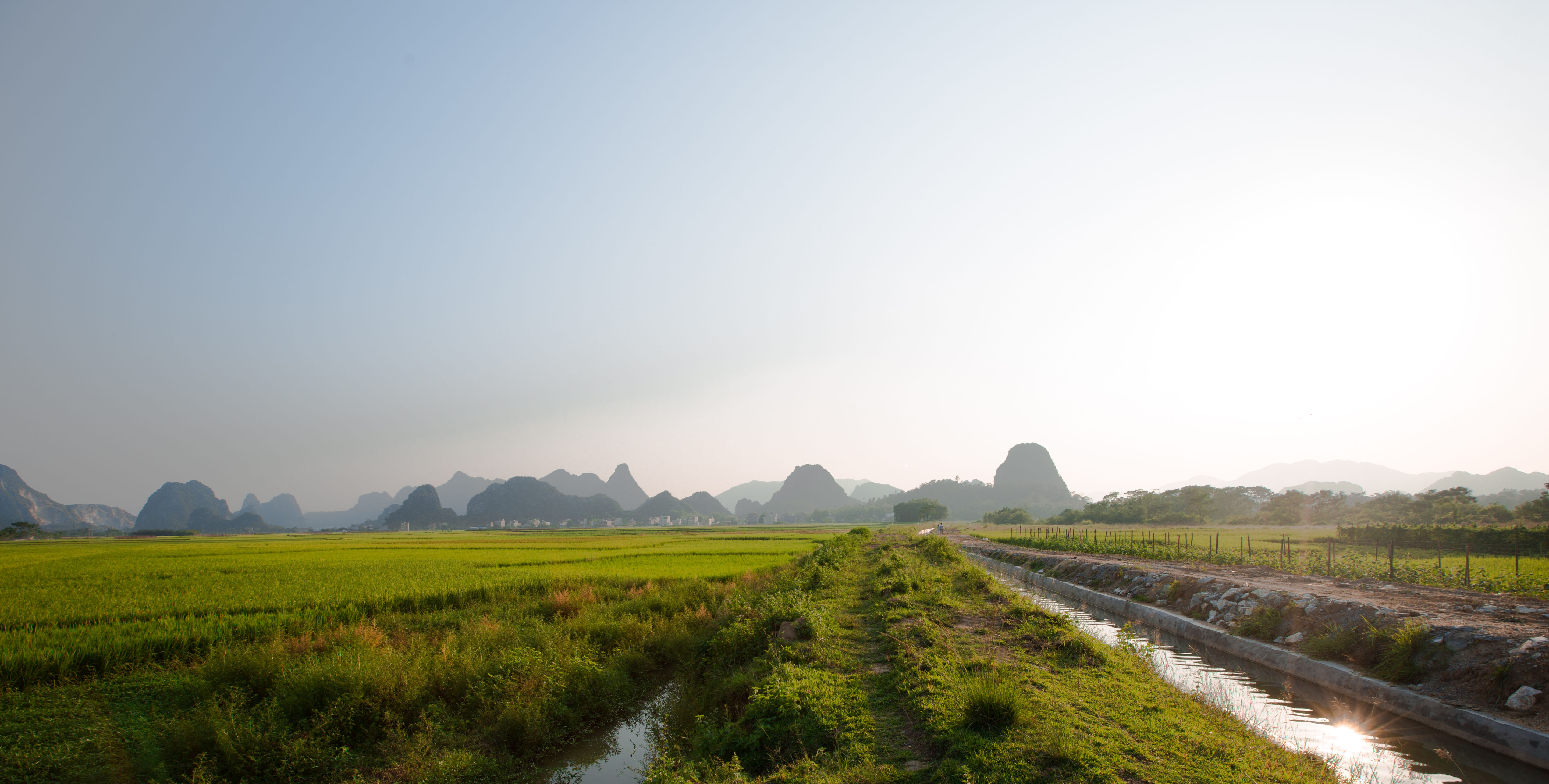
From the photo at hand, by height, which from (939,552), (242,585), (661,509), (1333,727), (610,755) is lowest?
(661,509)

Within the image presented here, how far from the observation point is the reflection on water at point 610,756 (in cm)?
659

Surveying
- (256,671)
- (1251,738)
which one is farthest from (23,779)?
(1251,738)

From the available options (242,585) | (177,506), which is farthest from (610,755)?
(177,506)

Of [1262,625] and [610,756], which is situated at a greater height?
[1262,625]

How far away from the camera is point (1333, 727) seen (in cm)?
715

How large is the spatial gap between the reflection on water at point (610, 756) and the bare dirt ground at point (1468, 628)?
9.63 m

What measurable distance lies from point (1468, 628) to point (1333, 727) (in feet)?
9.29

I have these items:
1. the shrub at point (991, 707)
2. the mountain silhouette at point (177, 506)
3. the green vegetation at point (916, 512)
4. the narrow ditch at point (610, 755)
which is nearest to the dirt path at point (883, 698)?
the shrub at point (991, 707)

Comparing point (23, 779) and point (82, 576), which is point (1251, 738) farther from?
point (82, 576)

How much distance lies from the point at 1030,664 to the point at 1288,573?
1421cm

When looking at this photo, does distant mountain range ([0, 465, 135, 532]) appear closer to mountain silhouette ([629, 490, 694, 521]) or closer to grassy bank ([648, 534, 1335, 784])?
mountain silhouette ([629, 490, 694, 521])

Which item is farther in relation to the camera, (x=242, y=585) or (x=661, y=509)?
(x=661, y=509)

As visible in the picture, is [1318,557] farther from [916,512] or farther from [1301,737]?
[916,512]

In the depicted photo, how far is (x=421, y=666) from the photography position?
25.3 ft
